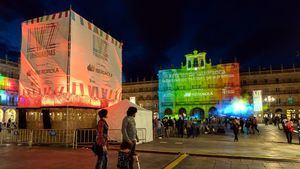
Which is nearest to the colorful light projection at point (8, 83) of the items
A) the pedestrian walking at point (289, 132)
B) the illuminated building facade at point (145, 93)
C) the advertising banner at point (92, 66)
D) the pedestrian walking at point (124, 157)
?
the illuminated building facade at point (145, 93)

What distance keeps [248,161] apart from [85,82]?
8951 millimetres

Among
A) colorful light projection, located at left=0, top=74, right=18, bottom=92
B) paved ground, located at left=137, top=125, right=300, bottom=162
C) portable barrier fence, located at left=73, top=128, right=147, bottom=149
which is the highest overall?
colorful light projection, located at left=0, top=74, right=18, bottom=92

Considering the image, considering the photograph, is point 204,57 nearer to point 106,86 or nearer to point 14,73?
point 14,73

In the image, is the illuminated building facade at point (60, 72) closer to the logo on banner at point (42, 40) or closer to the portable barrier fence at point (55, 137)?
the logo on banner at point (42, 40)

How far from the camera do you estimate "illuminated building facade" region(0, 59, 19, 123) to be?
168 ft

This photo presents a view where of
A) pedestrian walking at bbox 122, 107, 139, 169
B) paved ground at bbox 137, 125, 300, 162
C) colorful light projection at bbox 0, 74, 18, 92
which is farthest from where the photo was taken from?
colorful light projection at bbox 0, 74, 18, 92

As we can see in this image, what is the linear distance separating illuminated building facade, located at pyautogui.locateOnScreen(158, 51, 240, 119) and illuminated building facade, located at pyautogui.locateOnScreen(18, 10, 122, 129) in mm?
47817

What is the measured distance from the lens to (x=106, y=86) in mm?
16453

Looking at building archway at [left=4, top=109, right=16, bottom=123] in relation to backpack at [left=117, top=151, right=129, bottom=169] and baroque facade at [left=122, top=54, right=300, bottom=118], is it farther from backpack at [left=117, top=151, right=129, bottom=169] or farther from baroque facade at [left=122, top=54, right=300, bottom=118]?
backpack at [left=117, top=151, right=129, bottom=169]

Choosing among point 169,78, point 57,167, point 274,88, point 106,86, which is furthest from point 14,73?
point 274,88

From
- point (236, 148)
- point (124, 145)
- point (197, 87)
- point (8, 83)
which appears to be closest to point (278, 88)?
point (197, 87)

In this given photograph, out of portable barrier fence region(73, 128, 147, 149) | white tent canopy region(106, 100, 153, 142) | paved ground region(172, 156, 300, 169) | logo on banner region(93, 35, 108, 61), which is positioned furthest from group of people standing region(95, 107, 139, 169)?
logo on banner region(93, 35, 108, 61)

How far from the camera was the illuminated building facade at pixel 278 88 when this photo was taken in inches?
2388

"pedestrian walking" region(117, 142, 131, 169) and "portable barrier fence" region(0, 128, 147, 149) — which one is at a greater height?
"pedestrian walking" region(117, 142, 131, 169)
